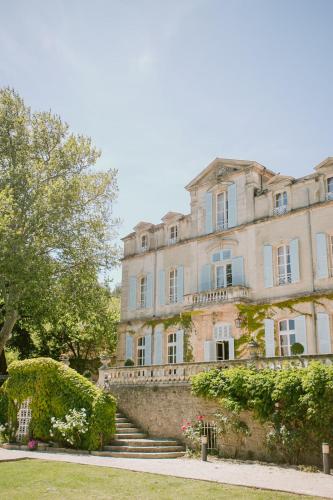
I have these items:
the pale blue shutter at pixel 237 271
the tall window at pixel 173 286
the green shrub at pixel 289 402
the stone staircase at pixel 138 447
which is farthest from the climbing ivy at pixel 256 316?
the stone staircase at pixel 138 447

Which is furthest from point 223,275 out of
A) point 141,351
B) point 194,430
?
point 194,430

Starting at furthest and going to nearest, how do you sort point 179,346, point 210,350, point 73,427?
point 179,346, point 210,350, point 73,427

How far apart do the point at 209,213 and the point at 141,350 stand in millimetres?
7858

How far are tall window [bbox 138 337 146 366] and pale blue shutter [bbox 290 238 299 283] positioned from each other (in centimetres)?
897

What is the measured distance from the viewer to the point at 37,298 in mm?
20625

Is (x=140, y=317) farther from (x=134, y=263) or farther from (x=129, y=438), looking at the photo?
(x=129, y=438)

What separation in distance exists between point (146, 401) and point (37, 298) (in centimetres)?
630

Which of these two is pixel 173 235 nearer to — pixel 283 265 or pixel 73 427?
pixel 283 265

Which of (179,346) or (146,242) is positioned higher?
(146,242)

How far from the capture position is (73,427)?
15977 millimetres

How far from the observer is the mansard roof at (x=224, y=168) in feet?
76.9

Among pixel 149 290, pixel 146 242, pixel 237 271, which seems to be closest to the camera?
pixel 237 271

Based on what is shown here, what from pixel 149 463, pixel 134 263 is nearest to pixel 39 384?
pixel 149 463

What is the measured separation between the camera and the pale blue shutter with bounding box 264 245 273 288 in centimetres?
2130
